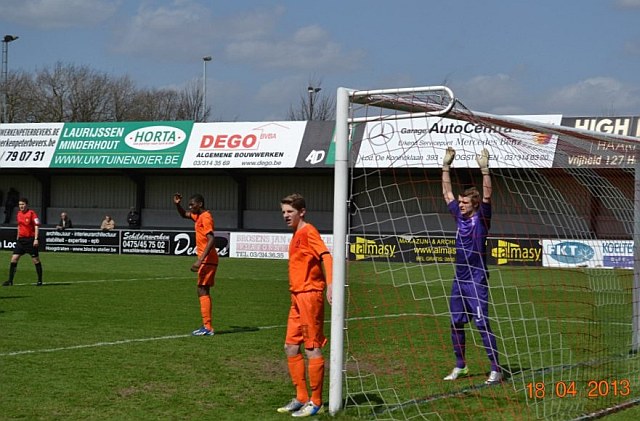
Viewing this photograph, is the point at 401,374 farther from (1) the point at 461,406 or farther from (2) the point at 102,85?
(2) the point at 102,85

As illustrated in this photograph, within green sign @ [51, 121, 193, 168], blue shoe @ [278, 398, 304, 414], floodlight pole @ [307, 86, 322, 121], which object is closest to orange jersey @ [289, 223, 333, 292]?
blue shoe @ [278, 398, 304, 414]

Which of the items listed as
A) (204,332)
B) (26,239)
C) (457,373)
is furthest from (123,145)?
(457,373)

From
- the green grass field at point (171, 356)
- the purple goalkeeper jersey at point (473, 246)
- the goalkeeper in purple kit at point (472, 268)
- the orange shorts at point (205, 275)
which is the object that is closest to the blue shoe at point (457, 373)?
the goalkeeper in purple kit at point (472, 268)

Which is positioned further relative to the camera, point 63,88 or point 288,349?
point 63,88

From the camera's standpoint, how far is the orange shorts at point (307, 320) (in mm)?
8203

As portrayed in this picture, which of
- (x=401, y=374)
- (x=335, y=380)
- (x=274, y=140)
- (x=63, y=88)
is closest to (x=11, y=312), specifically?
(x=401, y=374)

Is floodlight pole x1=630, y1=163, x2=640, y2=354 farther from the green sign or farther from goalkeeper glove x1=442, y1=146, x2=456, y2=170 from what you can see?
the green sign

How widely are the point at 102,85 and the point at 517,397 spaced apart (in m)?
61.4

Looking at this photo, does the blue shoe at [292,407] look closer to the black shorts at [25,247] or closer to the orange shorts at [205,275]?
the orange shorts at [205,275]

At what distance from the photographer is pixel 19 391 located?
8.98 metres

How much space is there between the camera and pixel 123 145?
43.2 meters

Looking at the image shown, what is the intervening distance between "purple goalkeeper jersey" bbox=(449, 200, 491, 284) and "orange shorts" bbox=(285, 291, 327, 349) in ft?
6.70

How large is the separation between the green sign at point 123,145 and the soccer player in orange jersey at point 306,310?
3400cm

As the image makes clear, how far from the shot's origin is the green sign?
139 ft
